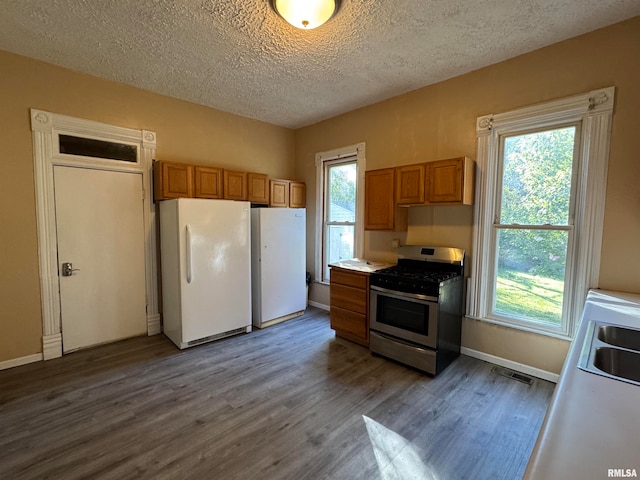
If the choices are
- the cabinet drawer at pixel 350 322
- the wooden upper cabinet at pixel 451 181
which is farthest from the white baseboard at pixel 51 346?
the wooden upper cabinet at pixel 451 181

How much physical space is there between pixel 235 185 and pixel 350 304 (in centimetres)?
219

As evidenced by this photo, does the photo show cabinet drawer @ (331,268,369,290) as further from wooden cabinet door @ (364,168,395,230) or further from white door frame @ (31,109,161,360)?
white door frame @ (31,109,161,360)

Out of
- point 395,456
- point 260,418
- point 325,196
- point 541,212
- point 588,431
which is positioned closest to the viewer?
point 588,431

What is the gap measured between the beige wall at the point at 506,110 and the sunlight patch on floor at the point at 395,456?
162cm

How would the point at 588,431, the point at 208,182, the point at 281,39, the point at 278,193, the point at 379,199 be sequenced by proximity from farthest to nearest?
1. the point at 278,193
2. the point at 208,182
3. the point at 379,199
4. the point at 281,39
5. the point at 588,431

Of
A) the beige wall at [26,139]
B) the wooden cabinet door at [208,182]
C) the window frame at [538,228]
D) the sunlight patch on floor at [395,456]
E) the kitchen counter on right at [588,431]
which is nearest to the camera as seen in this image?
the kitchen counter on right at [588,431]

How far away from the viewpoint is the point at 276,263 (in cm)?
410

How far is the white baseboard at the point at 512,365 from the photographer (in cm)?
266

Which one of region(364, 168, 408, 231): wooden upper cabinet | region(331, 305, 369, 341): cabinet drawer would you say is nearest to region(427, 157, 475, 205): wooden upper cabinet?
region(364, 168, 408, 231): wooden upper cabinet

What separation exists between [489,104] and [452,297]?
1.98 m

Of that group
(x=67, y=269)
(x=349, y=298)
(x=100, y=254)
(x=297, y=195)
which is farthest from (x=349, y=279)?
(x=67, y=269)

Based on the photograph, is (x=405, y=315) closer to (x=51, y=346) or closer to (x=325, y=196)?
(x=325, y=196)

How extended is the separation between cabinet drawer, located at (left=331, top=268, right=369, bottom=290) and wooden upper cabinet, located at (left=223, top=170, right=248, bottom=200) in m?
1.65

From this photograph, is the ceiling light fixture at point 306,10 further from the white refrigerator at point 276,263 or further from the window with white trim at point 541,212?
the white refrigerator at point 276,263
